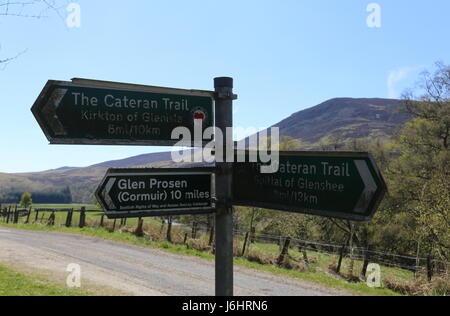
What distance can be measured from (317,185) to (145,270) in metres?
12.5

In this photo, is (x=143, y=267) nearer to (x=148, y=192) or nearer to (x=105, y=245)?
(x=105, y=245)

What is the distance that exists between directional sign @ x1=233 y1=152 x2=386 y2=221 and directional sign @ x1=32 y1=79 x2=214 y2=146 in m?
0.51

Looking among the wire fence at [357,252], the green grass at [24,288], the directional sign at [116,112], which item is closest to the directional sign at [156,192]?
the directional sign at [116,112]

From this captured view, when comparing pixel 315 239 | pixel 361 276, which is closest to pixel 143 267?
pixel 361 276

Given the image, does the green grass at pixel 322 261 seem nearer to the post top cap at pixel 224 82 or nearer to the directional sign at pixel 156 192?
the directional sign at pixel 156 192

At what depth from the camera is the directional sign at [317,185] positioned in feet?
7.23

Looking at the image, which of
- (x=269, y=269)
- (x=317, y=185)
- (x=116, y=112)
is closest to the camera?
(x=317, y=185)

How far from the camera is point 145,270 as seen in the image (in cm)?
1403

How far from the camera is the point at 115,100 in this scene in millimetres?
2678

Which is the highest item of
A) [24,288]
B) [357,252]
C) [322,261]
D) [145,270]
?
[24,288]

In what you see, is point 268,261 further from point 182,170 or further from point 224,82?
point 224,82

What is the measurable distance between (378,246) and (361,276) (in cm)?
2117

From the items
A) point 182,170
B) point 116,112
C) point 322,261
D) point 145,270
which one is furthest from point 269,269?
point 116,112

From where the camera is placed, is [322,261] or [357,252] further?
[357,252]
